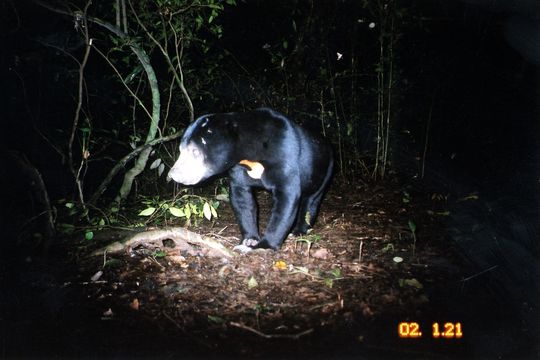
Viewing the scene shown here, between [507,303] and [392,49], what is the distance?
361cm

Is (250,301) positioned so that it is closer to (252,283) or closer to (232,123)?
(252,283)

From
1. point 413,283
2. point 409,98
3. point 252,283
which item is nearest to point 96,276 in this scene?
point 252,283

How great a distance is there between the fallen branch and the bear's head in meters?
0.47

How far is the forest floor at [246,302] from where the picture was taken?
2.41m

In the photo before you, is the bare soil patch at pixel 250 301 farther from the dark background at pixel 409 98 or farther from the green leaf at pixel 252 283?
the dark background at pixel 409 98

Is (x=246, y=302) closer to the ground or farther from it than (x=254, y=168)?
closer to the ground

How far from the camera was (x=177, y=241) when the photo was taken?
3.61m

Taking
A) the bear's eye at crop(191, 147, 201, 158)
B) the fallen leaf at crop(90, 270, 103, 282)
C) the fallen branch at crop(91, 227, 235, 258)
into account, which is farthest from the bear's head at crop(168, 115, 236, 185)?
the fallen leaf at crop(90, 270, 103, 282)

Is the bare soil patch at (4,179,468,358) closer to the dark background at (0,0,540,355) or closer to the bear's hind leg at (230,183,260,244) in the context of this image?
the bear's hind leg at (230,183,260,244)

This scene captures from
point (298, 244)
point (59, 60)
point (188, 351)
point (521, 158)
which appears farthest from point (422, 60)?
point (188, 351)
